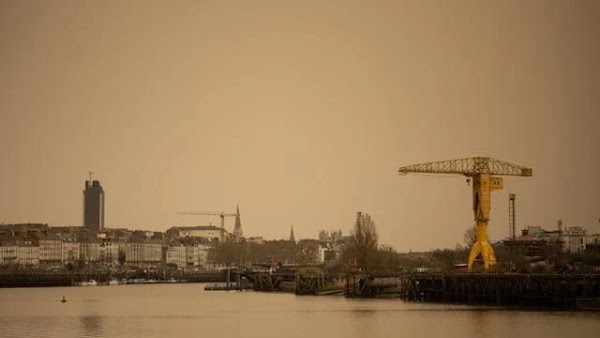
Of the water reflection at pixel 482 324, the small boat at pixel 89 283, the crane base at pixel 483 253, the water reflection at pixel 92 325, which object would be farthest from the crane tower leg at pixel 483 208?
the small boat at pixel 89 283

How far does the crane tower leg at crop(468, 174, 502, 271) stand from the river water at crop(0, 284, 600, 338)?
7.79 meters

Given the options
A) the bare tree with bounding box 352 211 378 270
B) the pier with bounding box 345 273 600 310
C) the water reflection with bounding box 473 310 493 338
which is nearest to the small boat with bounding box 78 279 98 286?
the bare tree with bounding box 352 211 378 270

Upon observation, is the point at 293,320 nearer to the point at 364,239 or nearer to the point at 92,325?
the point at 92,325

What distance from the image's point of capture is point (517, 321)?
73625mm

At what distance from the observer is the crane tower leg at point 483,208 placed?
102m

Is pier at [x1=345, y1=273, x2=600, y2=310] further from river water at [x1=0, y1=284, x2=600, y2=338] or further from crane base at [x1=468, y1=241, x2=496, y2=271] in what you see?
river water at [x1=0, y1=284, x2=600, y2=338]

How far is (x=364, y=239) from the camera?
135625 millimetres

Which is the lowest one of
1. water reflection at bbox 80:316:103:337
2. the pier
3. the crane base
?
water reflection at bbox 80:316:103:337

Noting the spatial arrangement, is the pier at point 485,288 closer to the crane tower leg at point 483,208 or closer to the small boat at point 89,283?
the crane tower leg at point 483,208

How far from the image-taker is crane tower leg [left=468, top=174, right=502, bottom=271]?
101750 mm

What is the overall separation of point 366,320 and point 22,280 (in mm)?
115900

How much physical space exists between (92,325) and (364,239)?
61.6m

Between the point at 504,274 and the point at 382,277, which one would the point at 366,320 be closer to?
the point at 504,274

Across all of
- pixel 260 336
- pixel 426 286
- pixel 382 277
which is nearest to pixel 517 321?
pixel 260 336
